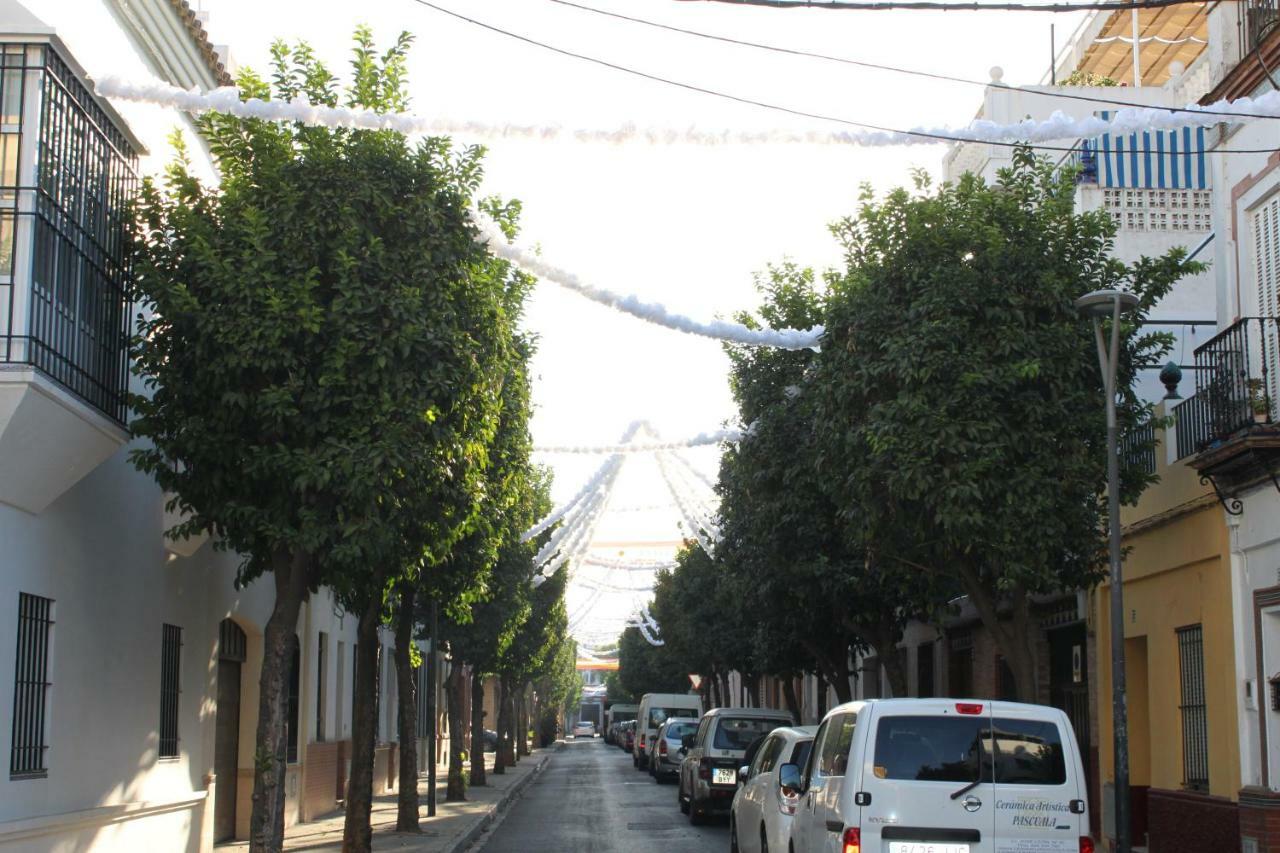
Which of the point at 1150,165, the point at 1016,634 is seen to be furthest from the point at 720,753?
the point at 1150,165

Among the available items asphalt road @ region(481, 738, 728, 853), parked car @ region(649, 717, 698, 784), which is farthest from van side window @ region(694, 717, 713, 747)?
parked car @ region(649, 717, 698, 784)

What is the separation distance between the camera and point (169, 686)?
17.0 m

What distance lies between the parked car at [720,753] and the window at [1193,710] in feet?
29.2

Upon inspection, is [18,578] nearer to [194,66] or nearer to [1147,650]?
[194,66]

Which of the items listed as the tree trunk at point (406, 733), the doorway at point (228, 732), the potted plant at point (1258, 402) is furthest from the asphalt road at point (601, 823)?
the potted plant at point (1258, 402)

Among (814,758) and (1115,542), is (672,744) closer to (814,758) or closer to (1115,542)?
(1115,542)

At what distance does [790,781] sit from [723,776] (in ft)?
44.1

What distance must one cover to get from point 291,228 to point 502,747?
116ft

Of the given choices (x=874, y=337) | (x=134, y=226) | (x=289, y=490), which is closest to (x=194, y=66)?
(x=134, y=226)

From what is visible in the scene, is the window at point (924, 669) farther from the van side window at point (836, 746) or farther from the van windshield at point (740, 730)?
the van side window at point (836, 746)

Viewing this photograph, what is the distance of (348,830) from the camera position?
17.9 metres

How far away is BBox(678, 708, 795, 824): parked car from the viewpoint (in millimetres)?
25609

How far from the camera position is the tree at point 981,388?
15312mm

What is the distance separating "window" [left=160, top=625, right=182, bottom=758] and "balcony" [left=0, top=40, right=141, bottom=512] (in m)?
3.89
